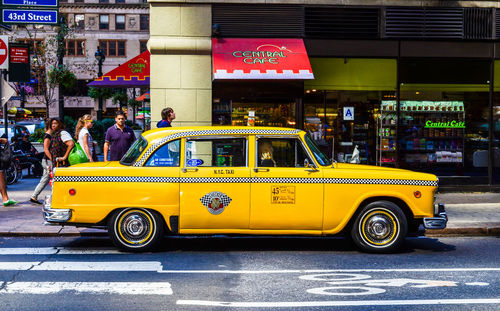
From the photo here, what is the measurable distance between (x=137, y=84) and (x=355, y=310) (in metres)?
12.8

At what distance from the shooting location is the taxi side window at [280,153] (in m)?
7.71

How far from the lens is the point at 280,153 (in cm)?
782

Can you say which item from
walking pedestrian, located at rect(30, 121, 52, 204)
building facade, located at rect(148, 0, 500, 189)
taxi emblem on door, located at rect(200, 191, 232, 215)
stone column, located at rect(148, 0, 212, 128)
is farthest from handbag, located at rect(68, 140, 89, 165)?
taxi emblem on door, located at rect(200, 191, 232, 215)

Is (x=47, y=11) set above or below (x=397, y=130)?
above

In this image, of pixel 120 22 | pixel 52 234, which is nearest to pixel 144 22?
pixel 120 22

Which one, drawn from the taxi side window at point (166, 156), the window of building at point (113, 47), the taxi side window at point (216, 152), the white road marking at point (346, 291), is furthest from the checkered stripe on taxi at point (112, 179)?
the window of building at point (113, 47)

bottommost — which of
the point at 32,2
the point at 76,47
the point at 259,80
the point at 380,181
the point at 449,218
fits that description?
the point at 449,218

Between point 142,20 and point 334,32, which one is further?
point 142,20

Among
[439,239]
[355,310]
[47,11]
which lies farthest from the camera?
[47,11]

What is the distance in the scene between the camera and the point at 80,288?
5938 mm

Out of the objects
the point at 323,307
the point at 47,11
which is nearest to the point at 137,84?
the point at 47,11

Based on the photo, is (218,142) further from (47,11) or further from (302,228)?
(47,11)

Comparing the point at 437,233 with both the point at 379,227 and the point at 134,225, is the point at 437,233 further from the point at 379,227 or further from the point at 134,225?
the point at 134,225

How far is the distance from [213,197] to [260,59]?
648 centimetres
